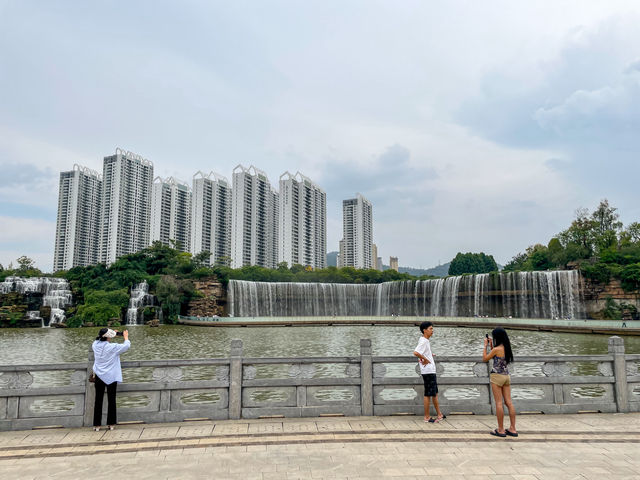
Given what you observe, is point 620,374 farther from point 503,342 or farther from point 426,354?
point 426,354

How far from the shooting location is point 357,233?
115000 mm

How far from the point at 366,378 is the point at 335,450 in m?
1.71

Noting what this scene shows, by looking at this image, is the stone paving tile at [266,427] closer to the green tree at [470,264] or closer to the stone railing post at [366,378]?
the stone railing post at [366,378]

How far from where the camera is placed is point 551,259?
5406 centimetres

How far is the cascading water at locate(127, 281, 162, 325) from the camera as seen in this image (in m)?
43.6

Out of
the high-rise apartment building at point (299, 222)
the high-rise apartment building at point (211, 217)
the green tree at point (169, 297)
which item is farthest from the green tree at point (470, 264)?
the green tree at point (169, 297)

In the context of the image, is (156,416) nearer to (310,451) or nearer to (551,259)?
(310,451)

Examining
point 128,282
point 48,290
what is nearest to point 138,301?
point 128,282

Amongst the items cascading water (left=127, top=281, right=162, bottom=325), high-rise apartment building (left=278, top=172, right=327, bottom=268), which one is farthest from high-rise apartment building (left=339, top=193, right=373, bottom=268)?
cascading water (left=127, top=281, right=162, bottom=325)

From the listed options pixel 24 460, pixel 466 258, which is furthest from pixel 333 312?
pixel 24 460

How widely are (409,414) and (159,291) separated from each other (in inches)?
1699

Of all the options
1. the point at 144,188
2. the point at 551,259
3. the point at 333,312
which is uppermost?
the point at 144,188

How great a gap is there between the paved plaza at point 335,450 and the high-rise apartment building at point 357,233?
106 metres

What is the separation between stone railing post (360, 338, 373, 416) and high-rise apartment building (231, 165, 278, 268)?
8157cm
